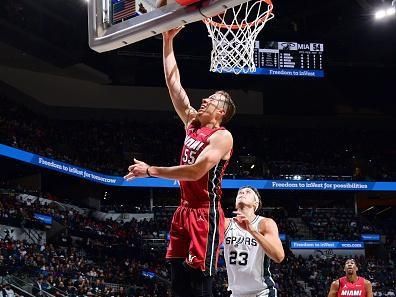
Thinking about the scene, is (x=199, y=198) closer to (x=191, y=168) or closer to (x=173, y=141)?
(x=191, y=168)

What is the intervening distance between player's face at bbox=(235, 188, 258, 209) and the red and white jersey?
0.93 meters

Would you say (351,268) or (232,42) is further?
(351,268)

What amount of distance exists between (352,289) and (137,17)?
5473 mm

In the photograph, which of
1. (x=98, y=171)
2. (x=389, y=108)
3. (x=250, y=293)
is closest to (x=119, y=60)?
(x=98, y=171)

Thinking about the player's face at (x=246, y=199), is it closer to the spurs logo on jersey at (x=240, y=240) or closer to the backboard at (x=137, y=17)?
the spurs logo on jersey at (x=240, y=240)

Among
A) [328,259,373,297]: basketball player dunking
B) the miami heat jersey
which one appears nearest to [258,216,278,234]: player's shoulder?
[328,259,373,297]: basketball player dunking

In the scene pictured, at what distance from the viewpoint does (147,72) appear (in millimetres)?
29156

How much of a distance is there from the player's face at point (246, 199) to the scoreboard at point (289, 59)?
701 inches

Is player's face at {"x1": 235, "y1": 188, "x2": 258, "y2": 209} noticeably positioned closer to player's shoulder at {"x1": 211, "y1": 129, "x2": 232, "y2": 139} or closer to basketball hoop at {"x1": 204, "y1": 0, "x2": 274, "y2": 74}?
player's shoulder at {"x1": 211, "y1": 129, "x2": 232, "y2": 139}

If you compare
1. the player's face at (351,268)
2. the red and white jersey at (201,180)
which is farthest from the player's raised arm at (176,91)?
the player's face at (351,268)

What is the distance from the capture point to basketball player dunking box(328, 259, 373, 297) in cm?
831

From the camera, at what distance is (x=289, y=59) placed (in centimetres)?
2347

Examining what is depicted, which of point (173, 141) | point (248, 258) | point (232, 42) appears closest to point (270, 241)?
point (248, 258)

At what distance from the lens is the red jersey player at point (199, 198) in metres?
3.60
